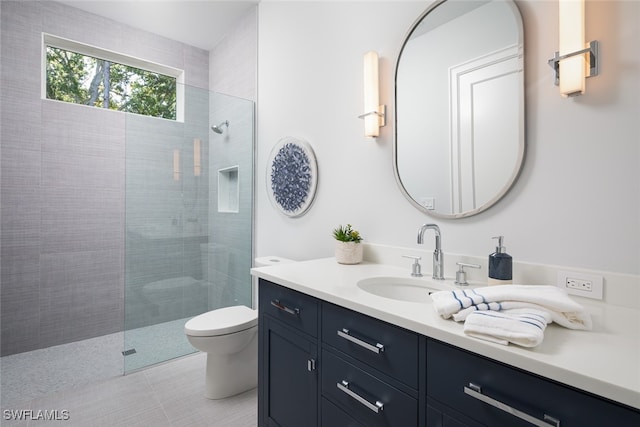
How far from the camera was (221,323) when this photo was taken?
6.38ft

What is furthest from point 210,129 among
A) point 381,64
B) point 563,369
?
point 563,369

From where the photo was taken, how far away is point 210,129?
8.39ft

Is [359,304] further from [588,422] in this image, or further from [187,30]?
[187,30]

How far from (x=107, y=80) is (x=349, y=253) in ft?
9.49

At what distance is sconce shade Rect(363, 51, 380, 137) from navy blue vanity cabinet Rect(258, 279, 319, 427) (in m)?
0.93

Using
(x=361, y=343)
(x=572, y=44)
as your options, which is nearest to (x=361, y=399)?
(x=361, y=343)

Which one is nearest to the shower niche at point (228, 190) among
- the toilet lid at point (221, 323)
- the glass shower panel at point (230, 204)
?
the glass shower panel at point (230, 204)

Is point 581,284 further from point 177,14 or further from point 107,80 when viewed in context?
point 107,80

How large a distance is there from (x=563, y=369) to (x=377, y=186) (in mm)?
1203

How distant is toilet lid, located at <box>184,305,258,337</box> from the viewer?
1854 millimetres

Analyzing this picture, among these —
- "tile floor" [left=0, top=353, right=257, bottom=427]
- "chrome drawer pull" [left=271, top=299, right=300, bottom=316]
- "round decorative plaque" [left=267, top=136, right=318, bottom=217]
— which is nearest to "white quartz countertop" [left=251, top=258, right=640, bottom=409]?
"chrome drawer pull" [left=271, top=299, right=300, bottom=316]

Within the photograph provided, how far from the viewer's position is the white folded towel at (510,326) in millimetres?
667

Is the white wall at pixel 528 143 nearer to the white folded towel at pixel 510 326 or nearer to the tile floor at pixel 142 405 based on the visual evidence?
the white folded towel at pixel 510 326

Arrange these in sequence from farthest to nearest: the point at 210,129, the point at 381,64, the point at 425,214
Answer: the point at 210,129 < the point at 381,64 < the point at 425,214
